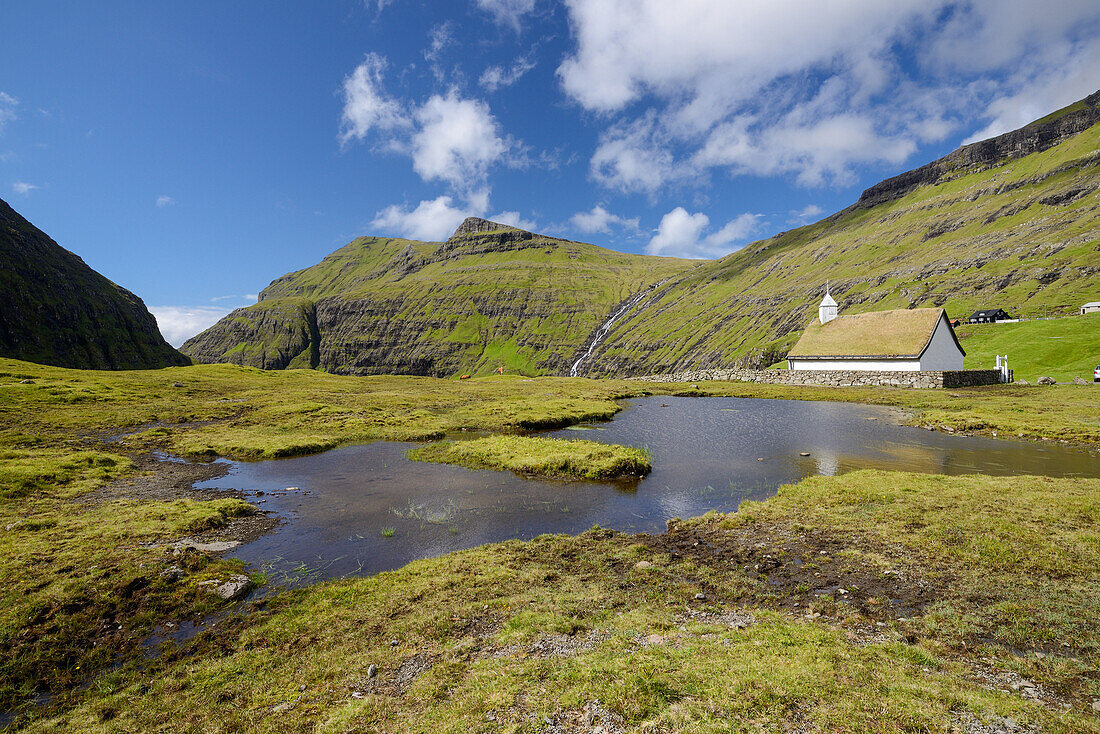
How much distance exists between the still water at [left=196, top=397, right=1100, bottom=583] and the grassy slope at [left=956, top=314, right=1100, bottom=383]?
53.9 meters

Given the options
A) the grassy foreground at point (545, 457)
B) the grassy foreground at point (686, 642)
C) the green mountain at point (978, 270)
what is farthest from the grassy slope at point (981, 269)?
the grassy foreground at point (686, 642)

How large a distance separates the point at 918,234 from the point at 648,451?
238 m

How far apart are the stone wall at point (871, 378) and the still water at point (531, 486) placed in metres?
40.3

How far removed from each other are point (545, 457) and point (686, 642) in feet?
72.2

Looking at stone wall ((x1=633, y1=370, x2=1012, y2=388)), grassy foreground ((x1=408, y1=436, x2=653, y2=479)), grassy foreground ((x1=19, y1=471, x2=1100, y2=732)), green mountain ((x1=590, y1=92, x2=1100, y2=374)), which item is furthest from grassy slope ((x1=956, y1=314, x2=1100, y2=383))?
grassy foreground ((x1=19, y1=471, x2=1100, y2=732))

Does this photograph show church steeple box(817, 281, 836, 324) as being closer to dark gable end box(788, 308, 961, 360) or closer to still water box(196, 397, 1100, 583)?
dark gable end box(788, 308, 961, 360)

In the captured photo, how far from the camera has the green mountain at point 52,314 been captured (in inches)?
6137

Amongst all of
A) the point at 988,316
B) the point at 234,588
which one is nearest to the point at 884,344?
the point at 988,316

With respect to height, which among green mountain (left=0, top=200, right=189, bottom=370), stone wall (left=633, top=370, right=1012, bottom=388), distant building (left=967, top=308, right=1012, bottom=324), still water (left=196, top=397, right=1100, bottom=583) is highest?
green mountain (left=0, top=200, right=189, bottom=370)

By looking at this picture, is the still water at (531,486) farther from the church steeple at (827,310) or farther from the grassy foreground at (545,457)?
the church steeple at (827,310)

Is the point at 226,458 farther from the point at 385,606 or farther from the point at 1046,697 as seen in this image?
the point at 1046,697

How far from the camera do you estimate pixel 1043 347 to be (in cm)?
7856

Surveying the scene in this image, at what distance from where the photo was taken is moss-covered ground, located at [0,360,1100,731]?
8484 mm

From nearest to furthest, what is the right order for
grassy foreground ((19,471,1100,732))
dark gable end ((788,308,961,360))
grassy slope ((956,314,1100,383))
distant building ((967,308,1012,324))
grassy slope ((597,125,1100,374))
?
grassy foreground ((19,471,1100,732)) < grassy slope ((956,314,1100,383)) < dark gable end ((788,308,961,360)) < distant building ((967,308,1012,324)) < grassy slope ((597,125,1100,374))
